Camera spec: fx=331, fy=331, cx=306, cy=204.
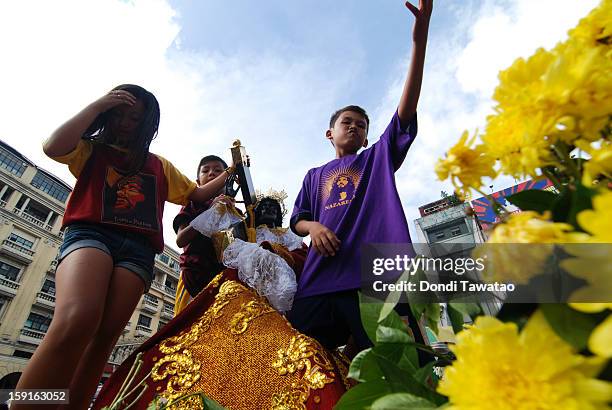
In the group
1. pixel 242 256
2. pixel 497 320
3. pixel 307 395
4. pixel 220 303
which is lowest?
pixel 307 395

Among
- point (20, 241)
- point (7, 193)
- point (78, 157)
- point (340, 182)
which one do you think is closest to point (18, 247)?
point (20, 241)

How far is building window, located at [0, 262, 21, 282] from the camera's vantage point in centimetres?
1822

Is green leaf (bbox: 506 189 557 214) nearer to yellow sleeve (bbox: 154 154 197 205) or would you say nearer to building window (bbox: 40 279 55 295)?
yellow sleeve (bbox: 154 154 197 205)

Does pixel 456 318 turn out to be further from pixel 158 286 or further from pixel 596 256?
pixel 158 286

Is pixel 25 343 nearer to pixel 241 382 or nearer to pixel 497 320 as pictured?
pixel 241 382

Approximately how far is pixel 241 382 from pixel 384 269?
106cm

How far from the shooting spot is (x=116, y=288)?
1473 millimetres

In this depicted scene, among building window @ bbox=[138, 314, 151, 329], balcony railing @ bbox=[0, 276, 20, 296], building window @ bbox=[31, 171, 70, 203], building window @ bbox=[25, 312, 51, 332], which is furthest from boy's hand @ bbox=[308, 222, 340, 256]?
building window @ bbox=[138, 314, 151, 329]

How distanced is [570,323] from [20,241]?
25438 millimetres

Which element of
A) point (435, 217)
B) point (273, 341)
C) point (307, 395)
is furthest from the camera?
point (435, 217)

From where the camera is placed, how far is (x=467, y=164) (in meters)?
0.32

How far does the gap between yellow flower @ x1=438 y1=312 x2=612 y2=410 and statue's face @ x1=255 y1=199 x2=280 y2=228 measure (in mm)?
2735

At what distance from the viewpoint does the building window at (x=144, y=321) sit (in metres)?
25.3

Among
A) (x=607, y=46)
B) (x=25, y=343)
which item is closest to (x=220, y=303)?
(x=607, y=46)
